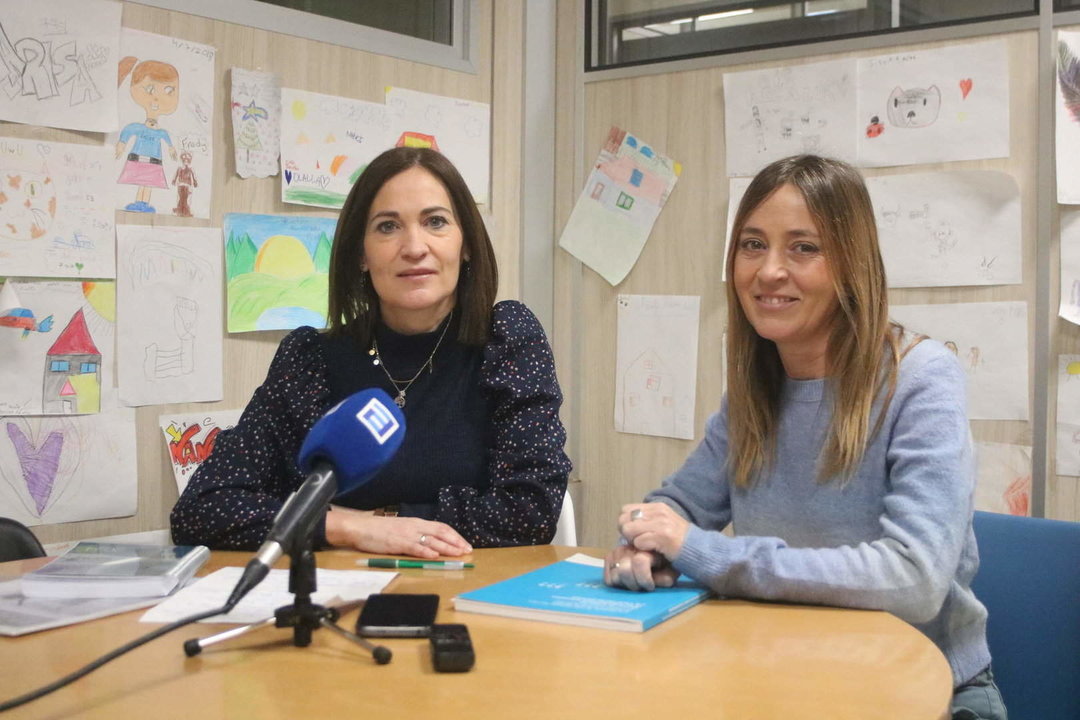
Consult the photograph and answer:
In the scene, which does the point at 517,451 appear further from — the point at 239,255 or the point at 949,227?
the point at 949,227

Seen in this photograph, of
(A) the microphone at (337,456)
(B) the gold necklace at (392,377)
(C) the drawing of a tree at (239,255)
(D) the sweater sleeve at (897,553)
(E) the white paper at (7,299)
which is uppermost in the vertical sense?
(C) the drawing of a tree at (239,255)

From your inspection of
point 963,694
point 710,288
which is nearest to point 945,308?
point 710,288

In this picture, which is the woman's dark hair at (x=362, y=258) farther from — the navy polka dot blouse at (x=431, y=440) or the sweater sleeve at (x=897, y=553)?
the sweater sleeve at (x=897, y=553)

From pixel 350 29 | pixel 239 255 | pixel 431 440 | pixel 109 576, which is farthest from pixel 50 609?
pixel 350 29

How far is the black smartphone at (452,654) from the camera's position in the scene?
1008mm

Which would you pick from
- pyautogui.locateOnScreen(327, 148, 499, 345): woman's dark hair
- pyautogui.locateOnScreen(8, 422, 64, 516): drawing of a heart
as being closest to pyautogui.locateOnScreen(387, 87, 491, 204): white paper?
pyautogui.locateOnScreen(327, 148, 499, 345): woman's dark hair

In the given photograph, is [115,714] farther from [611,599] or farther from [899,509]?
[899,509]

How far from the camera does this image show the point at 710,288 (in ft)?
9.23

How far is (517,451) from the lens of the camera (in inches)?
72.2

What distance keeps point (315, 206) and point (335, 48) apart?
1.37 ft

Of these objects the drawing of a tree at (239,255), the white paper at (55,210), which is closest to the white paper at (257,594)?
the white paper at (55,210)

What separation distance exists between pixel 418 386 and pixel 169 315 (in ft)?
2.33

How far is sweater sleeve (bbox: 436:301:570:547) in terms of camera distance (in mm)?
1734

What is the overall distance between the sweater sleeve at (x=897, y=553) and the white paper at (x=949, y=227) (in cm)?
115
